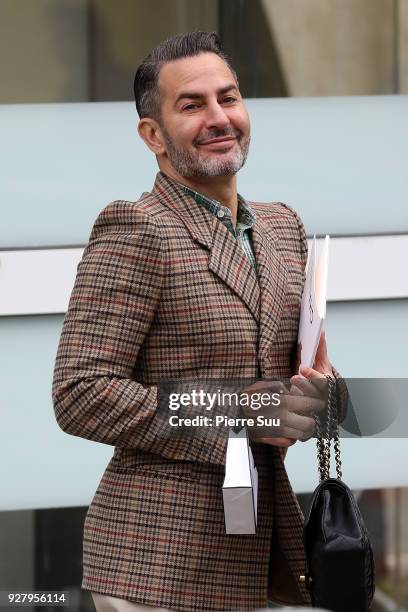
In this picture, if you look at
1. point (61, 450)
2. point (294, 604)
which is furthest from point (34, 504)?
point (294, 604)

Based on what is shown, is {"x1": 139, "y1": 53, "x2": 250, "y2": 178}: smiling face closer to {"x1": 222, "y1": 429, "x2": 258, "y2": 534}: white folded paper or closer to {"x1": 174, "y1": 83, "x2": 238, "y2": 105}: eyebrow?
{"x1": 174, "y1": 83, "x2": 238, "y2": 105}: eyebrow

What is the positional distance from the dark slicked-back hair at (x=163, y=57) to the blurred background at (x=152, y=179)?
58.9 inches

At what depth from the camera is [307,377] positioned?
2.62 meters

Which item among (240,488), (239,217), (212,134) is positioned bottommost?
(240,488)

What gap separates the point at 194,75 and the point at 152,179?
65.9 inches

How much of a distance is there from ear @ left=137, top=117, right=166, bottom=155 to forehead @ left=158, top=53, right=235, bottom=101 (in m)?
0.07

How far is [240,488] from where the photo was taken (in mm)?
2527

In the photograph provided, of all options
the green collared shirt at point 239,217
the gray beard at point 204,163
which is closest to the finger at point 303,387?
the green collared shirt at point 239,217

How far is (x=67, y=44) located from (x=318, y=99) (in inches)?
36.4

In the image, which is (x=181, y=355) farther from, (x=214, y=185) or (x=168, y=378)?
(x=214, y=185)

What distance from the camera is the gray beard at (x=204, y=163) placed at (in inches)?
111

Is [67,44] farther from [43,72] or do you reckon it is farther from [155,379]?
[155,379]

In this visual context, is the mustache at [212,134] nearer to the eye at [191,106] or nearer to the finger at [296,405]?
the eye at [191,106]

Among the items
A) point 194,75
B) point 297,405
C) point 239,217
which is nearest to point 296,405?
point 297,405
